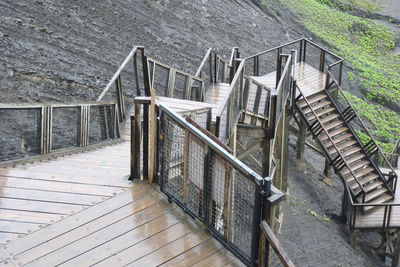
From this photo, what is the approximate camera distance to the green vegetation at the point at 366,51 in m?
24.2

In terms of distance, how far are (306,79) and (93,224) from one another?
13.3 metres

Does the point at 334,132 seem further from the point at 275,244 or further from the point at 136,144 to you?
the point at 275,244

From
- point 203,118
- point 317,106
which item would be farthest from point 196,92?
point 317,106

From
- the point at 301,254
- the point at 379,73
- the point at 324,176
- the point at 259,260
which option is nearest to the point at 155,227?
the point at 259,260

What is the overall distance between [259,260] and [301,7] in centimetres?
3158

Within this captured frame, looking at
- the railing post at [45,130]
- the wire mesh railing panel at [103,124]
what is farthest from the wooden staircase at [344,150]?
the railing post at [45,130]

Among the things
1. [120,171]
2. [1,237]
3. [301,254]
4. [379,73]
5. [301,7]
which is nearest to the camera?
[1,237]

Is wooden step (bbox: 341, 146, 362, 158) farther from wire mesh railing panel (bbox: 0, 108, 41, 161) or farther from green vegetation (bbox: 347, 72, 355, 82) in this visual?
green vegetation (bbox: 347, 72, 355, 82)

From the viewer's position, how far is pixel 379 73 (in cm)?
2861

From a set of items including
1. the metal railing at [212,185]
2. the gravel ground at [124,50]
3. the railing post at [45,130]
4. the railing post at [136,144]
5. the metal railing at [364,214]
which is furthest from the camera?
the gravel ground at [124,50]

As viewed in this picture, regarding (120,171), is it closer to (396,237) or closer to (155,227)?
(155,227)

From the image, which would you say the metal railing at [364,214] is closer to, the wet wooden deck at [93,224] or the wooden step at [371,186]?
the wooden step at [371,186]

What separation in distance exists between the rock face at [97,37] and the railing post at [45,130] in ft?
21.4

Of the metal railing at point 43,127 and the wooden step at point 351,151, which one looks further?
the wooden step at point 351,151
